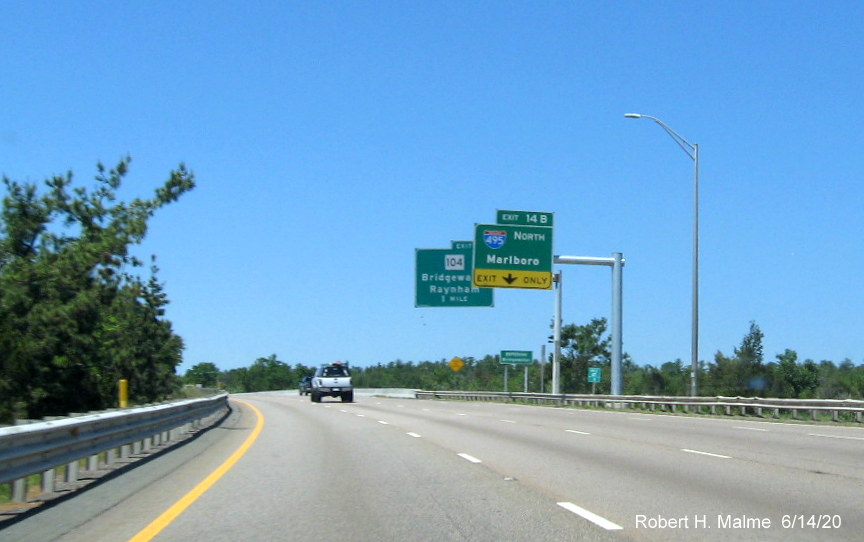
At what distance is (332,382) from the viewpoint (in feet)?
200

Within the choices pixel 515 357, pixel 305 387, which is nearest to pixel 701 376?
pixel 515 357

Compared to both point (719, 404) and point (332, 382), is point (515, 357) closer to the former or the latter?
point (332, 382)

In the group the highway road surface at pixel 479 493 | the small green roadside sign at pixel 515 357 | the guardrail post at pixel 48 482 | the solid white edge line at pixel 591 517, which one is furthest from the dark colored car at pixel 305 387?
the solid white edge line at pixel 591 517

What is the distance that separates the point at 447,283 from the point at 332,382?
12441 millimetres

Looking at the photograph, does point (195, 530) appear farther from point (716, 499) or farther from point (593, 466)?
point (593, 466)

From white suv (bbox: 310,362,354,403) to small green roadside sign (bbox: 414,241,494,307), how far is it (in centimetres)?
1088

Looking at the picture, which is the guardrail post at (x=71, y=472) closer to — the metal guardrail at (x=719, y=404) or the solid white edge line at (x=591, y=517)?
the solid white edge line at (x=591, y=517)

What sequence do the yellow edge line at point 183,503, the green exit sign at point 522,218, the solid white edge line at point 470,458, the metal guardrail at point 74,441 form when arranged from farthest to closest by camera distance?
the green exit sign at point 522,218
the solid white edge line at point 470,458
the metal guardrail at point 74,441
the yellow edge line at point 183,503

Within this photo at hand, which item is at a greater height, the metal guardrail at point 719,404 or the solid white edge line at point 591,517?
the metal guardrail at point 719,404

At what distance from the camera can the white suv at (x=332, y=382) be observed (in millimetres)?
60906

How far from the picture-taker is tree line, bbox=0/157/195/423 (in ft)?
163

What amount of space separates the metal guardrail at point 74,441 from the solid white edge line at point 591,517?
5.89 m

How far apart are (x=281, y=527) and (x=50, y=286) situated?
1826 inches

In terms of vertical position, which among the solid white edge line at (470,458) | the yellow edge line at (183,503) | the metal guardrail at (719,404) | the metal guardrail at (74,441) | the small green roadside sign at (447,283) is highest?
the small green roadside sign at (447,283)
